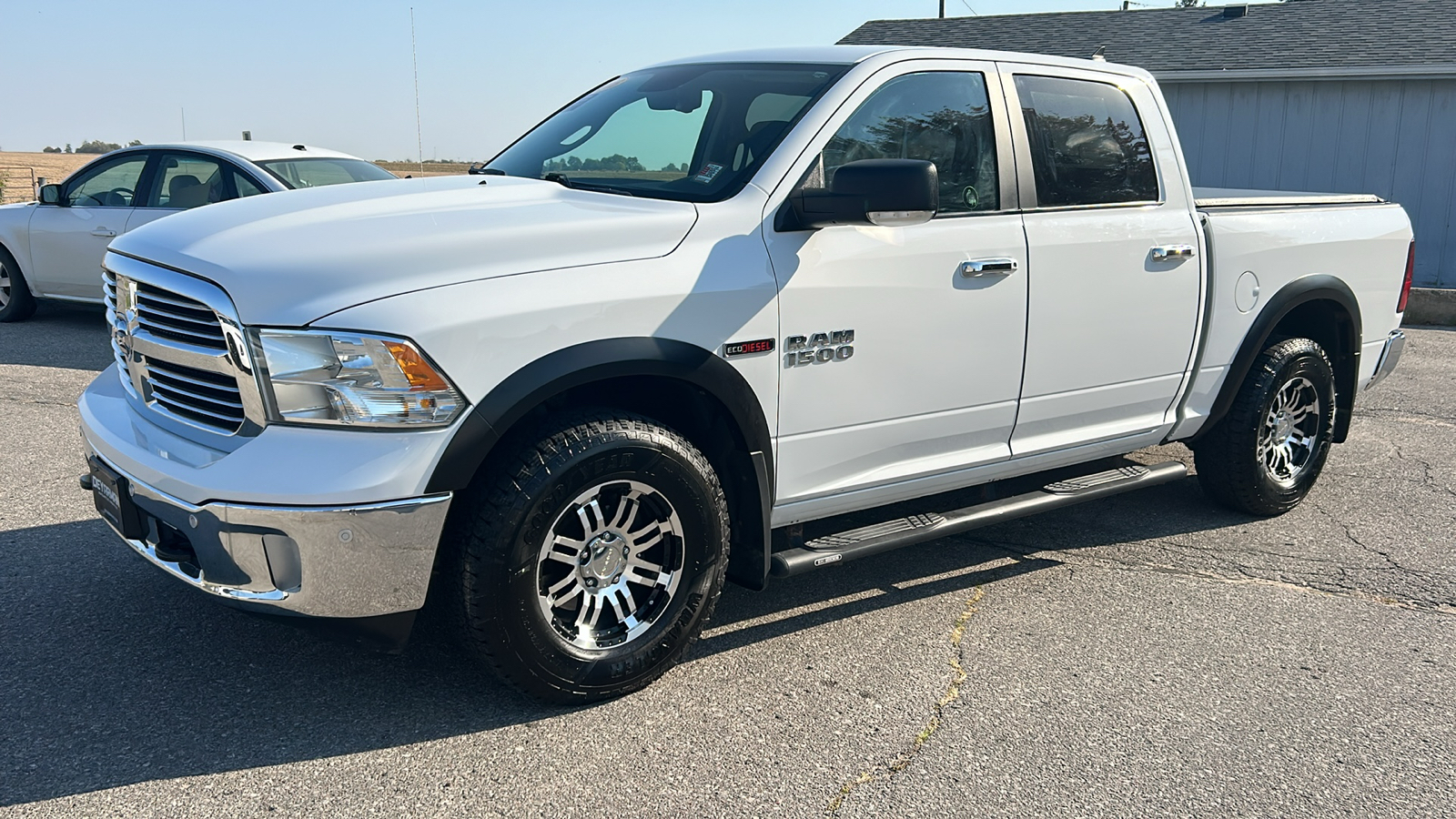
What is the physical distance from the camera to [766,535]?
12.4ft

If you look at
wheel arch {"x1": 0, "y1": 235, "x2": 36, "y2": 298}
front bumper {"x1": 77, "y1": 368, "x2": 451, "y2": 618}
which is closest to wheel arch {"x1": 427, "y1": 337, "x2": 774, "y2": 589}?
front bumper {"x1": 77, "y1": 368, "x2": 451, "y2": 618}

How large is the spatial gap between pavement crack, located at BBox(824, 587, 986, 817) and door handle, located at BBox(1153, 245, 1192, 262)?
164cm

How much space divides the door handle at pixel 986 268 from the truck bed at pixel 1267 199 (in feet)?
4.75

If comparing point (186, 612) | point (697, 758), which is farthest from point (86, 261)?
point (697, 758)

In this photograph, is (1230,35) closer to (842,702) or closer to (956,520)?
(956,520)

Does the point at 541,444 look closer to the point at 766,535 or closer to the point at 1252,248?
the point at 766,535

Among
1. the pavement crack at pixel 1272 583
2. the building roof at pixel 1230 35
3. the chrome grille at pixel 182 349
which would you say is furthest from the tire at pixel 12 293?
the building roof at pixel 1230 35

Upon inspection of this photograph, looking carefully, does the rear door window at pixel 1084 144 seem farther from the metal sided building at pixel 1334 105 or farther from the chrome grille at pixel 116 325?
the metal sided building at pixel 1334 105

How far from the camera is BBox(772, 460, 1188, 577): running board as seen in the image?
3.82 meters

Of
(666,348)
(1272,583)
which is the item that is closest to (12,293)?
(666,348)

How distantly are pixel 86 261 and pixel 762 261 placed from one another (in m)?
8.73

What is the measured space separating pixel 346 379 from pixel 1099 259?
2.90 metres

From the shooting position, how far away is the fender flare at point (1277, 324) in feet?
17.1

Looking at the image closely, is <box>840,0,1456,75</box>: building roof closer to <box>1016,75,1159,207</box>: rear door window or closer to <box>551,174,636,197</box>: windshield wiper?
<box>1016,75,1159,207</box>: rear door window
